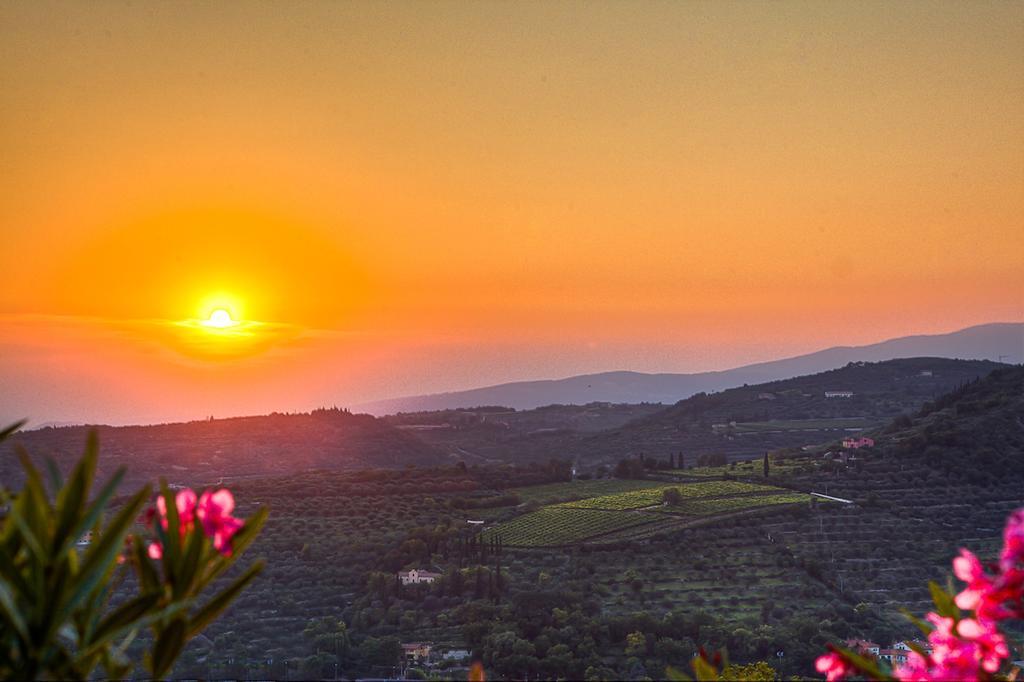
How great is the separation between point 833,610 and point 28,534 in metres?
32.0

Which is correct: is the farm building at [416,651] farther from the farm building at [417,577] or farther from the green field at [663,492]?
the green field at [663,492]

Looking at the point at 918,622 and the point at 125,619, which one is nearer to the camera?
the point at 125,619

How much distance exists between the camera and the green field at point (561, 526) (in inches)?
1535

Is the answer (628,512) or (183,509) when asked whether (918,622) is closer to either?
(183,509)

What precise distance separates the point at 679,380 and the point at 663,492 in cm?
12025

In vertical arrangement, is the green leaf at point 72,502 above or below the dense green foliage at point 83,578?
above

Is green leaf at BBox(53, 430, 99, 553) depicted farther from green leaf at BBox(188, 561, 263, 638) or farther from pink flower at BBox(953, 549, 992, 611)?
pink flower at BBox(953, 549, 992, 611)

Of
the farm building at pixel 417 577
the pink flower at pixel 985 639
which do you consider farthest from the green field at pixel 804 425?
the pink flower at pixel 985 639

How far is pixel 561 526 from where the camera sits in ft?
134

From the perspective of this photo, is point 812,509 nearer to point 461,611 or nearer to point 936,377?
point 461,611

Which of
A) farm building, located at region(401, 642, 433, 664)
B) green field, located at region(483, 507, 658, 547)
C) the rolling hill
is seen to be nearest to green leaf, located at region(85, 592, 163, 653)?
farm building, located at region(401, 642, 433, 664)

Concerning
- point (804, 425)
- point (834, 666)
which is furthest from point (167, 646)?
point (804, 425)

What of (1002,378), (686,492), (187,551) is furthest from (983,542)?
(187,551)

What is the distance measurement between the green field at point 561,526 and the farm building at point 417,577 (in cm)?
454
